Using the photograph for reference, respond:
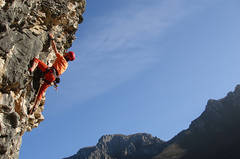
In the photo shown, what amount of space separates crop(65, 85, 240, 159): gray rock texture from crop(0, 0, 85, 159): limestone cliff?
2324 inches

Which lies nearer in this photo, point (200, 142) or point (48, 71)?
point (48, 71)

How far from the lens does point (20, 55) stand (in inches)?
333

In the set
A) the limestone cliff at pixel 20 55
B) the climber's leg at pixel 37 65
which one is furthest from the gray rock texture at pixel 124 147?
the climber's leg at pixel 37 65

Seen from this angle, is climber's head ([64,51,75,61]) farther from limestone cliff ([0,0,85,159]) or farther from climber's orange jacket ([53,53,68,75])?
limestone cliff ([0,0,85,159])

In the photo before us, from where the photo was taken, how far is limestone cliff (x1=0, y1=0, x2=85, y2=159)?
7.59m

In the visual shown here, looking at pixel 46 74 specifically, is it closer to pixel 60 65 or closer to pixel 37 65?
pixel 37 65

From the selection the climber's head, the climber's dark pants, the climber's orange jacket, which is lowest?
the climber's dark pants

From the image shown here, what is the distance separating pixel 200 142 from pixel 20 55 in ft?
247

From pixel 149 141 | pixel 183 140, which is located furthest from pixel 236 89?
pixel 149 141

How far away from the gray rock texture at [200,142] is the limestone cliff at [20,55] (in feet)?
194

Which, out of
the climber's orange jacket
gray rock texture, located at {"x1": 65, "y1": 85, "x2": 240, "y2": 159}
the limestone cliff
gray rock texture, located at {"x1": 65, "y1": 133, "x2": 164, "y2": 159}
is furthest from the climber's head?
gray rock texture, located at {"x1": 65, "y1": 133, "x2": 164, "y2": 159}

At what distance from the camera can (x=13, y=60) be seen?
26.8ft

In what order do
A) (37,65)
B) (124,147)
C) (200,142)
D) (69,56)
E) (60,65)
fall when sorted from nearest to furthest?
(37,65) < (60,65) < (69,56) < (200,142) < (124,147)

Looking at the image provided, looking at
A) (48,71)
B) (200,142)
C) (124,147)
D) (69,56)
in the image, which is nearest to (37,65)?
(48,71)
